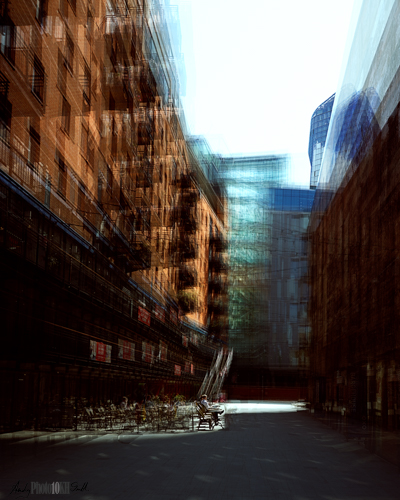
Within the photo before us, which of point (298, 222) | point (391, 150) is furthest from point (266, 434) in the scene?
point (298, 222)

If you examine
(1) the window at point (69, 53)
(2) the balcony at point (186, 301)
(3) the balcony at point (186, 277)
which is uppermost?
(1) the window at point (69, 53)

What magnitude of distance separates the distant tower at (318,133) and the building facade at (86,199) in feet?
100.0

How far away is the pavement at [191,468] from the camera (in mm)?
8984

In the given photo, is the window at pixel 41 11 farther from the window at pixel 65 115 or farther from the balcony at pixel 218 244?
the balcony at pixel 218 244

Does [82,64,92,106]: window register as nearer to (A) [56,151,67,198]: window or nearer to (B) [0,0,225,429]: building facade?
(B) [0,0,225,429]: building facade

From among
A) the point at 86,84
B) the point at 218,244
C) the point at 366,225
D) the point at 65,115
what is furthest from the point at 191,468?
the point at 218,244

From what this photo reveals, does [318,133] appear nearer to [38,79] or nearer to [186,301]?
[186,301]

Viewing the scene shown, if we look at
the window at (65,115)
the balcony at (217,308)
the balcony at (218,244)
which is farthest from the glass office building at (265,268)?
the window at (65,115)

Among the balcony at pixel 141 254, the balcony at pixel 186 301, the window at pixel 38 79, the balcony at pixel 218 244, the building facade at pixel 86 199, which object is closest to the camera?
the building facade at pixel 86 199

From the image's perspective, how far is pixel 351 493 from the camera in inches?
360

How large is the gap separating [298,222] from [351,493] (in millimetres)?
34473

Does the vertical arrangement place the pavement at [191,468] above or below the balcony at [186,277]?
below

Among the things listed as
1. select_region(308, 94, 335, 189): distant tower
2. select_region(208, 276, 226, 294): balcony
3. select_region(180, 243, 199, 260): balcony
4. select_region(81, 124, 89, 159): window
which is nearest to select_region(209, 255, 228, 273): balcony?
select_region(208, 276, 226, 294): balcony

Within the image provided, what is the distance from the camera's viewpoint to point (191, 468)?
11.5 metres
